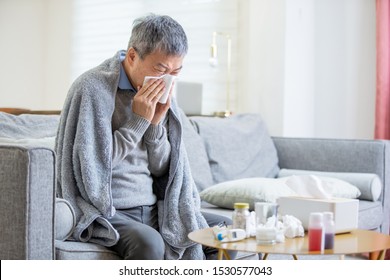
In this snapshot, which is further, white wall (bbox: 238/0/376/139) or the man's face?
white wall (bbox: 238/0/376/139)

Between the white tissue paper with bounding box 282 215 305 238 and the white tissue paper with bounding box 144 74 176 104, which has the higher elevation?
the white tissue paper with bounding box 144 74 176 104

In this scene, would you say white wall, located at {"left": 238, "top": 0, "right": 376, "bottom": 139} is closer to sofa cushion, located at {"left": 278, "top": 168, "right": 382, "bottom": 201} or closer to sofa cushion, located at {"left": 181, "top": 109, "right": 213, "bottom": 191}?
sofa cushion, located at {"left": 278, "top": 168, "right": 382, "bottom": 201}

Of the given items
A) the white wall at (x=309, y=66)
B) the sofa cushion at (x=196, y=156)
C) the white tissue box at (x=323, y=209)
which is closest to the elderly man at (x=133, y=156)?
the white tissue box at (x=323, y=209)

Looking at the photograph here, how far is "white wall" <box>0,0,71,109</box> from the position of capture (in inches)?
229

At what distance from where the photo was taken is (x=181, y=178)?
6.75ft

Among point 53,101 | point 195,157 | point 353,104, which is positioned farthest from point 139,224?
point 53,101

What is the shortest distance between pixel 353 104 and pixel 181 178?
246 centimetres

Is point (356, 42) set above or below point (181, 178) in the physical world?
above

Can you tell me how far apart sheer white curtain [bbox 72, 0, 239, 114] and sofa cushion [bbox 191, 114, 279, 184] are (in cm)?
100

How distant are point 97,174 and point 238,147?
5.27ft

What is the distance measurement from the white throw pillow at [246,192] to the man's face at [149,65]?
0.85 m

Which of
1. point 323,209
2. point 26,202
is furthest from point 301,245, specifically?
point 26,202

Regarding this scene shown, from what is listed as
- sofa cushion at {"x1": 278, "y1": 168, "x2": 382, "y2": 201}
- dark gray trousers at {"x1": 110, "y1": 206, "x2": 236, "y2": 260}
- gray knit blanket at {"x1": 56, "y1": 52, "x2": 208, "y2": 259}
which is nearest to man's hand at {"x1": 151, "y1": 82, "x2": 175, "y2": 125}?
gray knit blanket at {"x1": 56, "y1": 52, "x2": 208, "y2": 259}
